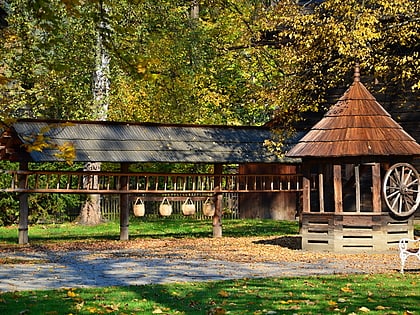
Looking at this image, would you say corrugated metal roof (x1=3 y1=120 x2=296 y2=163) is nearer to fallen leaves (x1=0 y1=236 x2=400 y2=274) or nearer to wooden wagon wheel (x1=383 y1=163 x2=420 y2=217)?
fallen leaves (x1=0 y1=236 x2=400 y2=274)

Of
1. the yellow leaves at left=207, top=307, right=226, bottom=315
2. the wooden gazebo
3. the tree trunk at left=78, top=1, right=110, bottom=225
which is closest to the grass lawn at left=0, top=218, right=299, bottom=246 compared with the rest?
the tree trunk at left=78, top=1, right=110, bottom=225

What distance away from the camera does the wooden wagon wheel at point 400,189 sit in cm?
2061

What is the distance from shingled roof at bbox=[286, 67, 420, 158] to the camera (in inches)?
798

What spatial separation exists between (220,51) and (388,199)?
19.1 meters

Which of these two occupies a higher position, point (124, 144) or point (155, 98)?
point (155, 98)

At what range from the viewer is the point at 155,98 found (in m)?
34.7

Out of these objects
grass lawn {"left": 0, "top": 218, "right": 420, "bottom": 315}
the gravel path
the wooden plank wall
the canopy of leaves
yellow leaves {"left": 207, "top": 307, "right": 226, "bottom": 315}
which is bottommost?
yellow leaves {"left": 207, "top": 307, "right": 226, "bottom": 315}

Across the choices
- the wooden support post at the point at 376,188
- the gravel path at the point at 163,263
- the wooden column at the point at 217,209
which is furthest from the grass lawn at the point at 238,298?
the wooden column at the point at 217,209

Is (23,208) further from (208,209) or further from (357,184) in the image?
(357,184)

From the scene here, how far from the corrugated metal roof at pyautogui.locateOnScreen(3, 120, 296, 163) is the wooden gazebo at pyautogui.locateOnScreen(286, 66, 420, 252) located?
13.8 ft

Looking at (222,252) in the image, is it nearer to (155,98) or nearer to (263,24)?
(263,24)

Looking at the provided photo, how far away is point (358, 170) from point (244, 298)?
1017 centimetres

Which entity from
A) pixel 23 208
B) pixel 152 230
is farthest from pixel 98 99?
pixel 23 208

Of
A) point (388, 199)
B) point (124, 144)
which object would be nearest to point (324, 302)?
point (388, 199)
